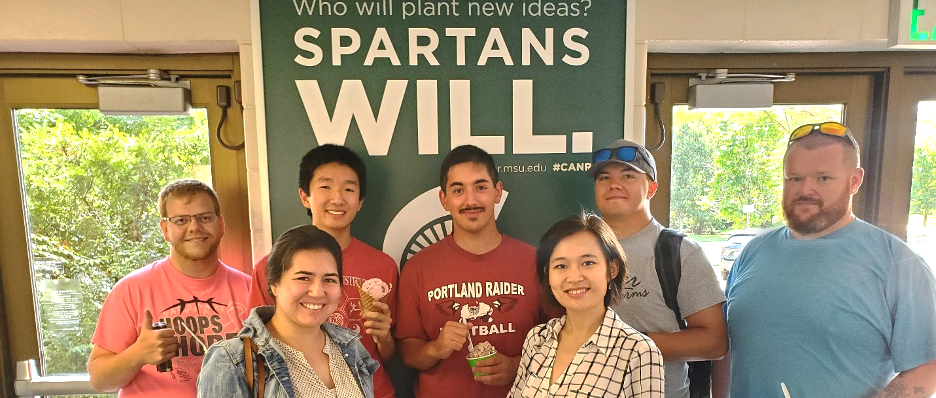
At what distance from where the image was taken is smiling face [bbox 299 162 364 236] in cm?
155

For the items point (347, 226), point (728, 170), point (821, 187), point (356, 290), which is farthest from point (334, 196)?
point (728, 170)

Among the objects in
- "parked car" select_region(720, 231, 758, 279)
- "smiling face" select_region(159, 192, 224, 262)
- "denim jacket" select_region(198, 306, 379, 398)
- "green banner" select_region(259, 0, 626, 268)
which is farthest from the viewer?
"parked car" select_region(720, 231, 758, 279)

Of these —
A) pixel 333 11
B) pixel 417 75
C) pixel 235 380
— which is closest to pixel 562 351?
pixel 235 380

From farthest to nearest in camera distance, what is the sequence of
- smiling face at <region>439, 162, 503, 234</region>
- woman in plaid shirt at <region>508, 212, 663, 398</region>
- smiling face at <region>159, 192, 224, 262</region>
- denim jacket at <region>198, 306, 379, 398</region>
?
smiling face at <region>159, 192, 224, 262</region> < smiling face at <region>439, 162, 503, 234</region> < woman in plaid shirt at <region>508, 212, 663, 398</region> < denim jacket at <region>198, 306, 379, 398</region>

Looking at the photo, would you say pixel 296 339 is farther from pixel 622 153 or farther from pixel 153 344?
pixel 622 153

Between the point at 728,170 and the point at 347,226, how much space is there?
1770 mm

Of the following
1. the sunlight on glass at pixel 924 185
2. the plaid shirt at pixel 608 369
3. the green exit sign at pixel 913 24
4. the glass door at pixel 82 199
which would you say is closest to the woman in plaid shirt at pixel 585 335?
the plaid shirt at pixel 608 369

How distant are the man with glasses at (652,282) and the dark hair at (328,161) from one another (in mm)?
840

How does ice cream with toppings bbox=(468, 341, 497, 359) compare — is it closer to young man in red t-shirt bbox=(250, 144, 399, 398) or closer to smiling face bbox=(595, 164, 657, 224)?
young man in red t-shirt bbox=(250, 144, 399, 398)

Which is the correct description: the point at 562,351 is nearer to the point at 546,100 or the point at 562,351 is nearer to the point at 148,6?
the point at 546,100

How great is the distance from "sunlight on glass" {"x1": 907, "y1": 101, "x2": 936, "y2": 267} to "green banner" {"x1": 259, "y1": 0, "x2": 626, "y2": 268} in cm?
149

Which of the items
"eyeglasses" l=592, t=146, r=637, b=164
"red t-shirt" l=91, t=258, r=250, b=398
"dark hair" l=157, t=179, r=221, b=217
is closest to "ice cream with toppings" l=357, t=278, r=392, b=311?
"red t-shirt" l=91, t=258, r=250, b=398

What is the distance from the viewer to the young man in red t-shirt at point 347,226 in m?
1.55

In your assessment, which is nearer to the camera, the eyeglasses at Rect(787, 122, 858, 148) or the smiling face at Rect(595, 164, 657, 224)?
the eyeglasses at Rect(787, 122, 858, 148)
